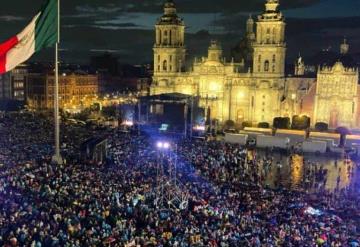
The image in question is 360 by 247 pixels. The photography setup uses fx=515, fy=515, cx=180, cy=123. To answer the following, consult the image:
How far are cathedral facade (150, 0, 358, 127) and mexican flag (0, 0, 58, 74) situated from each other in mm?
49754

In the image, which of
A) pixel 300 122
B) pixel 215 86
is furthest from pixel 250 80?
pixel 300 122

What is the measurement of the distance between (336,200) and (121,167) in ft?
40.4

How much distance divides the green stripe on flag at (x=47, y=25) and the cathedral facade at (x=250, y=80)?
49.7 m

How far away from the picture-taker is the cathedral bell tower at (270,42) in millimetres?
64750

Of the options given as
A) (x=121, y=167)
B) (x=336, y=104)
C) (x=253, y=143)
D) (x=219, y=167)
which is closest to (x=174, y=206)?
(x=121, y=167)

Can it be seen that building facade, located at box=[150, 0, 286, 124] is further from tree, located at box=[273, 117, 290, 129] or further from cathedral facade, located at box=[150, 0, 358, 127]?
A: tree, located at box=[273, 117, 290, 129]

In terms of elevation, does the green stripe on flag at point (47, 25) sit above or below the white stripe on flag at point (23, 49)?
above

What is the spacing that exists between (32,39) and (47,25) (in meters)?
0.82

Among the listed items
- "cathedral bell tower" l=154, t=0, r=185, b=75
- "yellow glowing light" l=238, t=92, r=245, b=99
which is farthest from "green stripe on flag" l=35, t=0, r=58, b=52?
"cathedral bell tower" l=154, t=0, r=185, b=75

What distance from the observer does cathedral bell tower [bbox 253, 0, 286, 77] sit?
212 ft

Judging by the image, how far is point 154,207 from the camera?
2200 centimetres

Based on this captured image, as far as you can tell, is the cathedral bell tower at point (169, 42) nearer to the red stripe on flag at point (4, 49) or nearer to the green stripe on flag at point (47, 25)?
the green stripe on flag at point (47, 25)

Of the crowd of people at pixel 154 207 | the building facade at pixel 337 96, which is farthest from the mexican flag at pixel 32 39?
the building facade at pixel 337 96

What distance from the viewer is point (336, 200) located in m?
26.6
